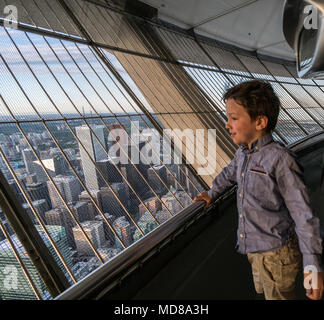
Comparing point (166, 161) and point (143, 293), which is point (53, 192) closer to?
point (143, 293)

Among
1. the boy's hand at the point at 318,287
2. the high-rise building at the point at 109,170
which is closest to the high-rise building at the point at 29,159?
the high-rise building at the point at 109,170

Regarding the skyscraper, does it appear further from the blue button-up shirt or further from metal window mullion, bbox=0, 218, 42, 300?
the blue button-up shirt

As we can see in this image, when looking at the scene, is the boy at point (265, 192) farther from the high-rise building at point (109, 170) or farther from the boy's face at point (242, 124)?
the high-rise building at point (109, 170)

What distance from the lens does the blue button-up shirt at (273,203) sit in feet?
4.12

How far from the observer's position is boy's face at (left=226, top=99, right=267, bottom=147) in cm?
144

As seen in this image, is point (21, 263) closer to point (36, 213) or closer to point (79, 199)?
point (36, 213)

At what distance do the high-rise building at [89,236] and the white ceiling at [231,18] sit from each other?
867cm

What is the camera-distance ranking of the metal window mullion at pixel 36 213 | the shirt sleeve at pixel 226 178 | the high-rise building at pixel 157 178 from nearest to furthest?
1. the shirt sleeve at pixel 226 178
2. the metal window mullion at pixel 36 213
3. the high-rise building at pixel 157 178

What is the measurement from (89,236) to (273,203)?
2.13 metres

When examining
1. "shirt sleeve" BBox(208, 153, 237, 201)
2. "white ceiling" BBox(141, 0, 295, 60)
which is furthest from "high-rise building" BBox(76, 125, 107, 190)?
"white ceiling" BBox(141, 0, 295, 60)

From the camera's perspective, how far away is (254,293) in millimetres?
2127

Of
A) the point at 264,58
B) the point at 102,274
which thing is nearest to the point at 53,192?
the point at 102,274

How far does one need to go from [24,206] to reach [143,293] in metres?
1.55

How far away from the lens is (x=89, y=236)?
281 cm
